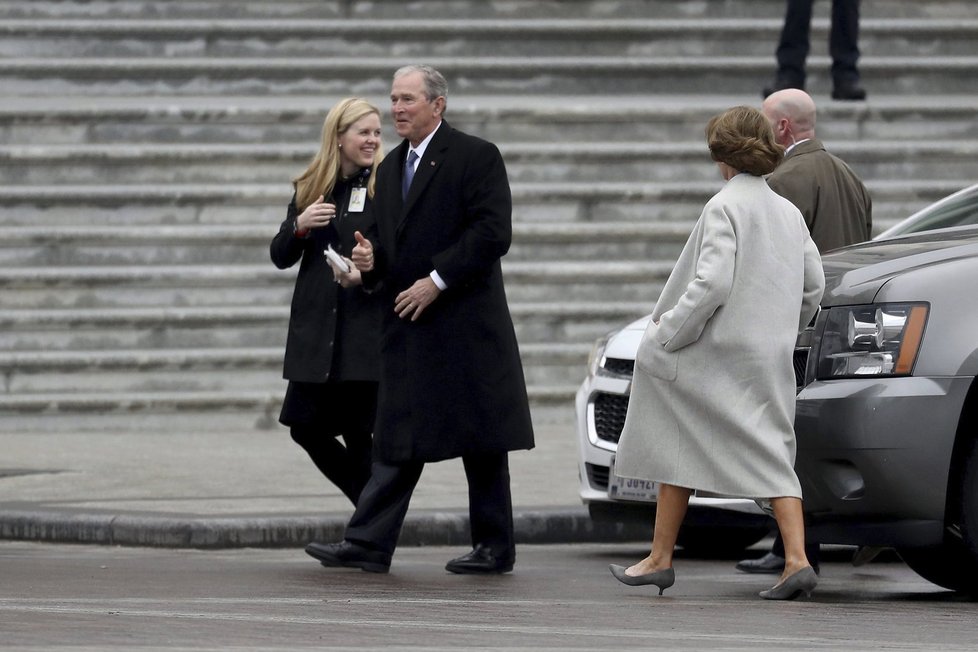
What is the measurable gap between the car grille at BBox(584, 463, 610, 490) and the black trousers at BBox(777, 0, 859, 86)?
7805mm

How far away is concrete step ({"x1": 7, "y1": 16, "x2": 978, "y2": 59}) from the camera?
1752 cm

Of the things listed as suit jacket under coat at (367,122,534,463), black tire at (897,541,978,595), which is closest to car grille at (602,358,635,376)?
suit jacket under coat at (367,122,534,463)

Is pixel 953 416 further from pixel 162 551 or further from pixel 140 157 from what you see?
pixel 140 157

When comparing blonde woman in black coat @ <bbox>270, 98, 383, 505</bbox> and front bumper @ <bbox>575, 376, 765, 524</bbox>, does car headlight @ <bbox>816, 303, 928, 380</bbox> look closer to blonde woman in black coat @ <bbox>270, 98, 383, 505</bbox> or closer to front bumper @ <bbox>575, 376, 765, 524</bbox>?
front bumper @ <bbox>575, 376, 765, 524</bbox>

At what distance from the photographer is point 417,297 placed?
25.0 feet

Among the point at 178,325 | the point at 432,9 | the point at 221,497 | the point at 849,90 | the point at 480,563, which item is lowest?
the point at 221,497

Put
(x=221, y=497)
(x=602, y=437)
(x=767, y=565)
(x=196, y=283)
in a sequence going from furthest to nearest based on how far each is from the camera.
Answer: (x=196, y=283), (x=221, y=497), (x=602, y=437), (x=767, y=565)

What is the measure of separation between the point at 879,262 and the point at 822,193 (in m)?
1.14

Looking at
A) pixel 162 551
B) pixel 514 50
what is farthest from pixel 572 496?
pixel 514 50

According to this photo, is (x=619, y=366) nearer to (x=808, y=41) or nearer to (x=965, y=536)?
(x=965, y=536)

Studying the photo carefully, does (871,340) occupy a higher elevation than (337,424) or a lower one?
higher

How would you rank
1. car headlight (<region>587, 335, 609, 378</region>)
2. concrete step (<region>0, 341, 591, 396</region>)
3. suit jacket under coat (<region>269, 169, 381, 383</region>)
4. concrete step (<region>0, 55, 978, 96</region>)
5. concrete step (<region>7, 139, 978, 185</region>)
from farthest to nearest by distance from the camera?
concrete step (<region>0, 55, 978, 96</region>) < concrete step (<region>7, 139, 978, 185</region>) < concrete step (<region>0, 341, 591, 396</region>) < car headlight (<region>587, 335, 609, 378</region>) < suit jacket under coat (<region>269, 169, 381, 383</region>)

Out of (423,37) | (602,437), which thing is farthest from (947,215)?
(423,37)

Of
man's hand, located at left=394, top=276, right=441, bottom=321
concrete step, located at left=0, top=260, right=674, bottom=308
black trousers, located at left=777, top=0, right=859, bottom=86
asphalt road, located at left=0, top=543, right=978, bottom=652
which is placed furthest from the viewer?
black trousers, located at left=777, top=0, right=859, bottom=86
